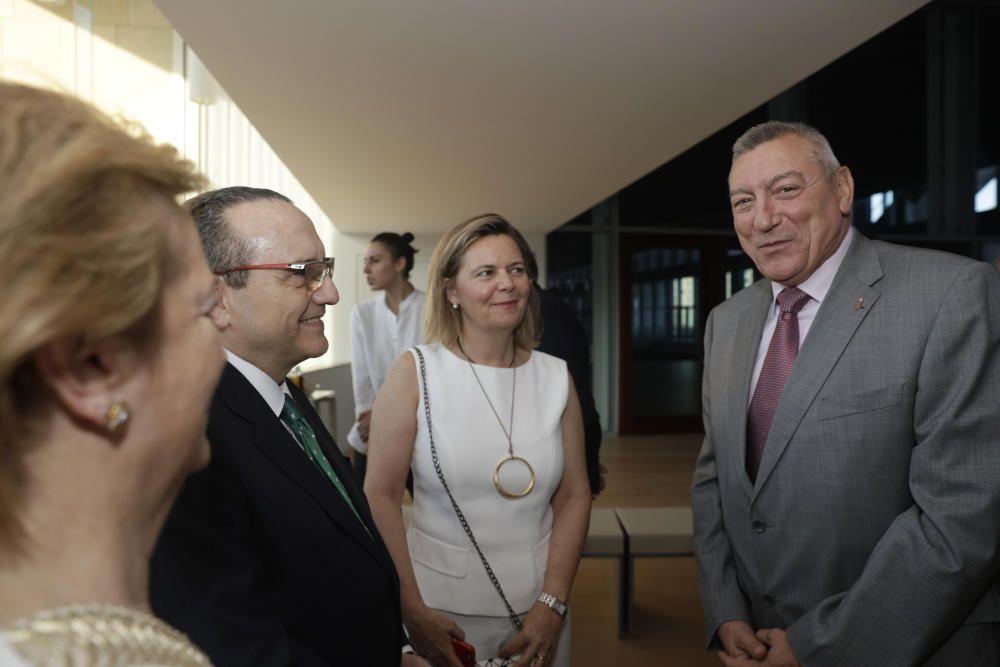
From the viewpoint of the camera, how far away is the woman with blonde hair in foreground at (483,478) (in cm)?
179

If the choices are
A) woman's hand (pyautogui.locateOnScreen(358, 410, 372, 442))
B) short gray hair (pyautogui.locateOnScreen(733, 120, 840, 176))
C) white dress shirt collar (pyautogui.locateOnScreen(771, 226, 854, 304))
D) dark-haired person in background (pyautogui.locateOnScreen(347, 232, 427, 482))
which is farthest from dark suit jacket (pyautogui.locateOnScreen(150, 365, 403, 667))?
dark-haired person in background (pyautogui.locateOnScreen(347, 232, 427, 482))

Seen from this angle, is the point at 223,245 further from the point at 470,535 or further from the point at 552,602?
the point at 552,602

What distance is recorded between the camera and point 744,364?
174 centimetres

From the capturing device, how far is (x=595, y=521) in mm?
3932

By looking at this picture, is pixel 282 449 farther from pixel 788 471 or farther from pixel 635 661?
pixel 635 661

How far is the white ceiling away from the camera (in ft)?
8.04

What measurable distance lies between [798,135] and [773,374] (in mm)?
572

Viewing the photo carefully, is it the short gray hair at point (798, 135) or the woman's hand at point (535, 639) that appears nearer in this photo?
the short gray hair at point (798, 135)

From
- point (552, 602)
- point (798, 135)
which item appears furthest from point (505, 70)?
point (552, 602)

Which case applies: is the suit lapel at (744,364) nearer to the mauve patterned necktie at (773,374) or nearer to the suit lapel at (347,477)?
the mauve patterned necktie at (773,374)

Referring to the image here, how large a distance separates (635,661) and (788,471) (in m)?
2.34

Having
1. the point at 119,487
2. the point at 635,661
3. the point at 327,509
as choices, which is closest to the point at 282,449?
the point at 327,509

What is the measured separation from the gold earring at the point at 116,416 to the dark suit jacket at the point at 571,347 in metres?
2.53

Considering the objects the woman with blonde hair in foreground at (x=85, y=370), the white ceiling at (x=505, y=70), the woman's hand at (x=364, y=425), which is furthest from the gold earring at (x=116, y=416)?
the woman's hand at (x=364, y=425)
